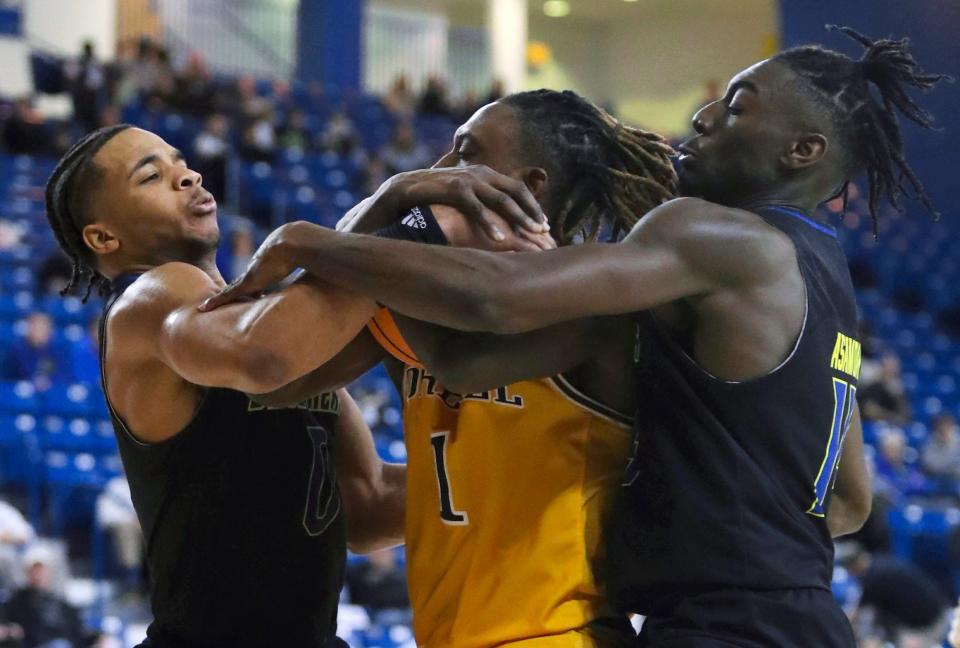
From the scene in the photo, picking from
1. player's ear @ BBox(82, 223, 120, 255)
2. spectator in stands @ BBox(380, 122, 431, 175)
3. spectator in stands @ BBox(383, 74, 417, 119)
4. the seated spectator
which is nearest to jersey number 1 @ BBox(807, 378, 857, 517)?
player's ear @ BBox(82, 223, 120, 255)

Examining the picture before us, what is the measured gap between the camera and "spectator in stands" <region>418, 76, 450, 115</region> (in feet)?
56.5

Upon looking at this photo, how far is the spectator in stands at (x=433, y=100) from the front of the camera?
56.5 feet

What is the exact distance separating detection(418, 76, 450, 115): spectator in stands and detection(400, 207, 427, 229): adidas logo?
1509cm

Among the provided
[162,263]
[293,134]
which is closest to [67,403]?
[162,263]

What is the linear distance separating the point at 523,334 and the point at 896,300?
46.2 ft

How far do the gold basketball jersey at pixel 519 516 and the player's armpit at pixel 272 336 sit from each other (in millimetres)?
320

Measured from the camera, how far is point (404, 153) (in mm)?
14562

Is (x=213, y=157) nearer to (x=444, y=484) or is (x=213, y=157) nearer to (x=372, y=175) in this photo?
(x=372, y=175)

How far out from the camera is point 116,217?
9.50 feet

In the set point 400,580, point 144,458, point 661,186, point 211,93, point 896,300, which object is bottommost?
point 896,300

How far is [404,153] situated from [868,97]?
12249 mm

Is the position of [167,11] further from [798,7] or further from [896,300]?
[896,300]

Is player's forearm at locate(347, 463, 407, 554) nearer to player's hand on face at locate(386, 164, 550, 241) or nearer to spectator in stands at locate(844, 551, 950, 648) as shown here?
player's hand on face at locate(386, 164, 550, 241)

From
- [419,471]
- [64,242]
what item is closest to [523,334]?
[419,471]
